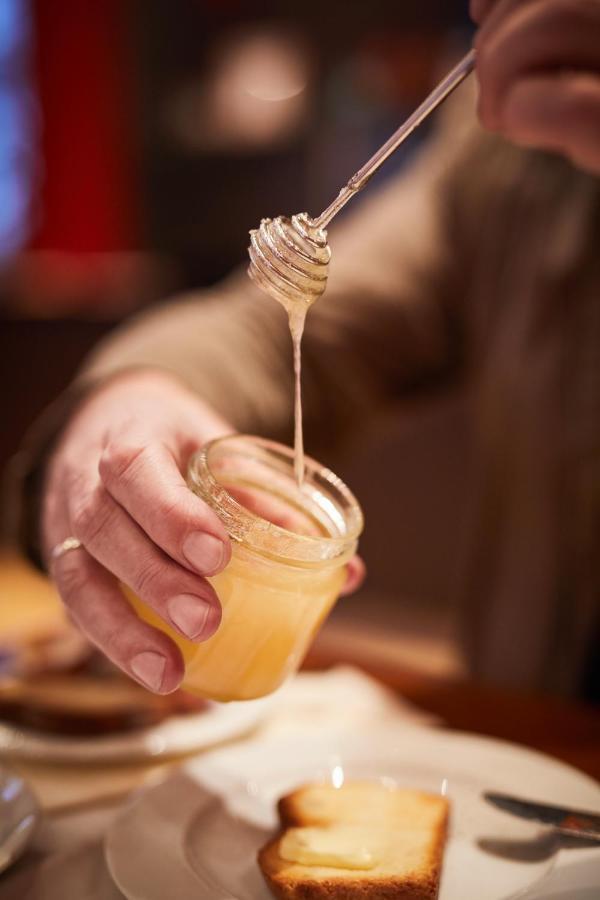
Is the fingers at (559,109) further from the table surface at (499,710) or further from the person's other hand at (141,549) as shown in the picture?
the table surface at (499,710)

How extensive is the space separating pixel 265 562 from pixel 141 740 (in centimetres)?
34

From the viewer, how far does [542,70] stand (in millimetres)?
797

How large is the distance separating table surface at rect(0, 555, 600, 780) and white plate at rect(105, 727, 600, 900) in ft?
0.34

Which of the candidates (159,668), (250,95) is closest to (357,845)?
(159,668)

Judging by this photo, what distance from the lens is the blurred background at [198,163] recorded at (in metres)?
3.12

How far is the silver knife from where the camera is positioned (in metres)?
0.65

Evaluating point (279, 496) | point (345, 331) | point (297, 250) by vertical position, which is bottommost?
point (345, 331)

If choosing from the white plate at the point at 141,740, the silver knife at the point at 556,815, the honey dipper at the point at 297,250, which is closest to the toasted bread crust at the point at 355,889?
the silver knife at the point at 556,815

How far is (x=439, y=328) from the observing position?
5.30ft

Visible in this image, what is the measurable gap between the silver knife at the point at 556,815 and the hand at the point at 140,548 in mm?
275

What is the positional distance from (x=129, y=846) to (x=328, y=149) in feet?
10.7

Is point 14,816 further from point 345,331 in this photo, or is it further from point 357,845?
point 345,331

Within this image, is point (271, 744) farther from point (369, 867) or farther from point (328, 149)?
point (328, 149)

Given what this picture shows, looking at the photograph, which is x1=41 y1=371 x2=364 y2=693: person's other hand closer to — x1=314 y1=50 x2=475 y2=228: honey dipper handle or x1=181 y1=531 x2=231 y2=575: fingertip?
x1=181 y1=531 x2=231 y2=575: fingertip
